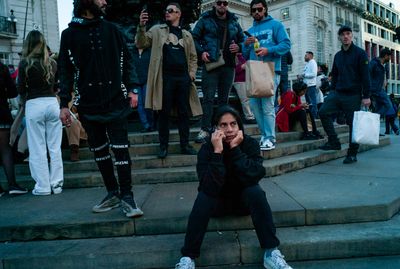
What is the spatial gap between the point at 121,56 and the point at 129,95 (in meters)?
0.41

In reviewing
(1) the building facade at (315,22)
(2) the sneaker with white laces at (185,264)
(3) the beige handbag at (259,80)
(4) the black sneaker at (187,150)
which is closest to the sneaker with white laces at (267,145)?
(3) the beige handbag at (259,80)

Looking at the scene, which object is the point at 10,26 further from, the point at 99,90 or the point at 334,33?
the point at 334,33

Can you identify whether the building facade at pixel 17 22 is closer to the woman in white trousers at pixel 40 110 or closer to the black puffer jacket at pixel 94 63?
the woman in white trousers at pixel 40 110

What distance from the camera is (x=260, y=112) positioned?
512cm

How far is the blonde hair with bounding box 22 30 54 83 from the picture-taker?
14.0 ft

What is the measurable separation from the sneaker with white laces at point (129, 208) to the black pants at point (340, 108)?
12.4 feet

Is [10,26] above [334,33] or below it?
below

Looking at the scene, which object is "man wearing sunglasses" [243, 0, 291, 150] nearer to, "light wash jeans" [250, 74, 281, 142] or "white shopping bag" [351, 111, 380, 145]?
"light wash jeans" [250, 74, 281, 142]

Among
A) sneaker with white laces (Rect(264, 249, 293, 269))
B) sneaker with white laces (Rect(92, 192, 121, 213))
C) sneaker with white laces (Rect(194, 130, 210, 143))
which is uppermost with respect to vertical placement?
sneaker with white laces (Rect(194, 130, 210, 143))

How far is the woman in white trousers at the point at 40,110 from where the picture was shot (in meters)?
4.30

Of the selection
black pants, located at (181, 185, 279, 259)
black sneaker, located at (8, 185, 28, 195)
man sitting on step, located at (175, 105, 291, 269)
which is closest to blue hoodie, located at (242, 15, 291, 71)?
man sitting on step, located at (175, 105, 291, 269)

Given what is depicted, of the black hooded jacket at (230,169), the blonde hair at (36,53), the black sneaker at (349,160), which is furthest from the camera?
the black sneaker at (349,160)

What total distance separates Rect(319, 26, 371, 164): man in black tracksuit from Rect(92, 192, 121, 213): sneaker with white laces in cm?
378

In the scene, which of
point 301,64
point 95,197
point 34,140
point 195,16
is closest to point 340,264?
point 95,197
